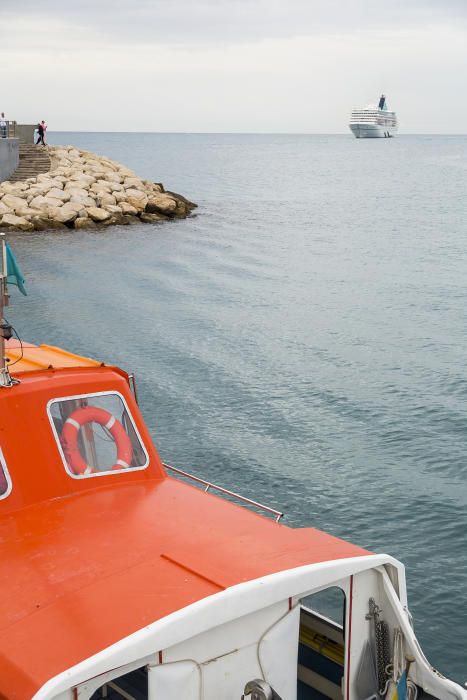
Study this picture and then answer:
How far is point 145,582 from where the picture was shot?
21.9ft

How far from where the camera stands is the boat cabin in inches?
231

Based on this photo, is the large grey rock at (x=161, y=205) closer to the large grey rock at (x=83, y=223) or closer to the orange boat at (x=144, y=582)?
the large grey rock at (x=83, y=223)

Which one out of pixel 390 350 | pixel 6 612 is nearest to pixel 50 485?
pixel 6 612

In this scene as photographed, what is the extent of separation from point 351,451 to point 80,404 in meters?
9.50

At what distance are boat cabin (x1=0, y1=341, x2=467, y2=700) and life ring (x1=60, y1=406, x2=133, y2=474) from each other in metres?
0.01

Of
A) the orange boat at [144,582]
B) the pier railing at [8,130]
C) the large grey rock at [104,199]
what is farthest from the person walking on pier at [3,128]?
the orange boat at [144,582]

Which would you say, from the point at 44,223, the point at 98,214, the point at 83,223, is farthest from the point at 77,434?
the point at 98,214

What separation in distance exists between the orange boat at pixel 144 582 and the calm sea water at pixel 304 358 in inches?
180

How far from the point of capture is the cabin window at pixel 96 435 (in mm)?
8766

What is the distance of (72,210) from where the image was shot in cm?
4700

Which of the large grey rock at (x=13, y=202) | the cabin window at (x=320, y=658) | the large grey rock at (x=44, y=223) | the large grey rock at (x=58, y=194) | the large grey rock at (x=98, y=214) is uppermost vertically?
the cabin window at (x=320, y=658)

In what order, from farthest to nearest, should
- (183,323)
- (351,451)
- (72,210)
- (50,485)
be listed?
(72,210)
(183,323)
(351,451)
(50,485)

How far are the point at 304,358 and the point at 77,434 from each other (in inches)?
601

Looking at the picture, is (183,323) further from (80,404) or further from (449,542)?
(80,404)
